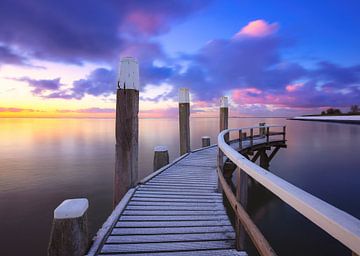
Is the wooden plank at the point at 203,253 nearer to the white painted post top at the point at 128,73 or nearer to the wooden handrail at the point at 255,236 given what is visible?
the wooden handrail at the point at 255,236

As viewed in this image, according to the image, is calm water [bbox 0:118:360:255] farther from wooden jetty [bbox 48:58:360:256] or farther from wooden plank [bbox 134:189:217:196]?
wooden jetty [bbox 48:58:360:256]

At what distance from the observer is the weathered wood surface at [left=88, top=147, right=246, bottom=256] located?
2.93 metres

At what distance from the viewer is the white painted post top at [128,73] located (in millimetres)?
4836

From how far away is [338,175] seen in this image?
15.3 metres

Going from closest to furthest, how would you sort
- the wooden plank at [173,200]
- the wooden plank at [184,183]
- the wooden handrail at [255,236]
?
the wooden handrail at [255,236] → the wooden plank at [173,200] → the wooden plank at [184,183]

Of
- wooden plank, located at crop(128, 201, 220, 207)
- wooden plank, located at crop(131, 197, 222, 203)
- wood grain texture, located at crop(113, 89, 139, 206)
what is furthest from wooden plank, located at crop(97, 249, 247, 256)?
wood grain texture, located at crop(113, 89, 139, 206)

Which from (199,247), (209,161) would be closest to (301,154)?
(209,161)

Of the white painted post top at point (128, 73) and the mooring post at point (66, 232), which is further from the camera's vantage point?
the white painted post top at point (128, 73)

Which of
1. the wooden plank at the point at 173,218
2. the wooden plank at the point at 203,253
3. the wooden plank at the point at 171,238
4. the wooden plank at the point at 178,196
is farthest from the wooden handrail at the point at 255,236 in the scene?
the wooden plank at the point at 178,196

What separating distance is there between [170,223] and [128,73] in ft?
9.78

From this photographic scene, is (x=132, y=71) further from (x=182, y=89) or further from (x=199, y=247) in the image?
(x=182, y=89)

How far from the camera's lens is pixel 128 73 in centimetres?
487

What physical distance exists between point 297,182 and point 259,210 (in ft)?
19.0

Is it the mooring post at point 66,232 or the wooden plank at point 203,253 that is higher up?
the mooring post at point 66,232
